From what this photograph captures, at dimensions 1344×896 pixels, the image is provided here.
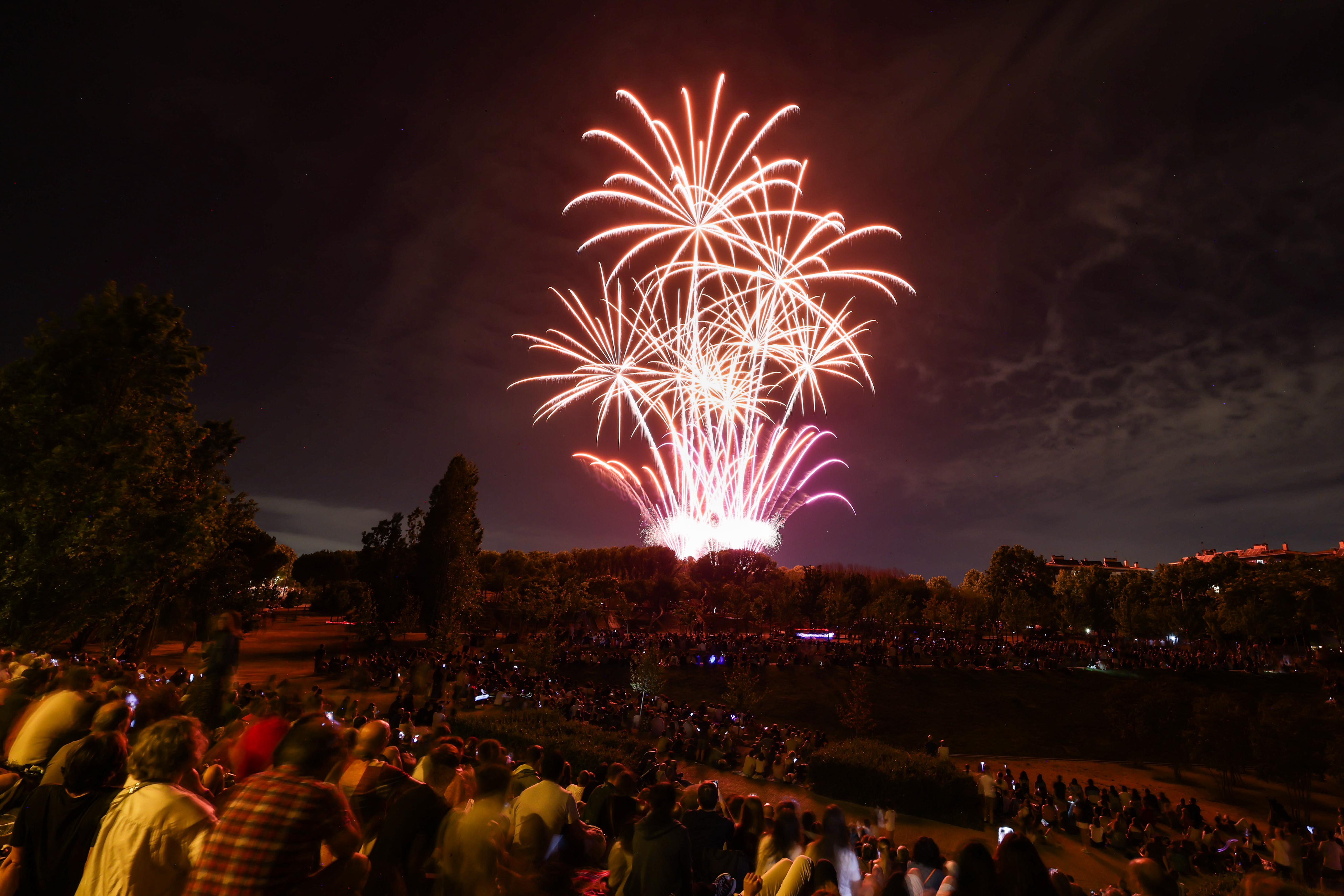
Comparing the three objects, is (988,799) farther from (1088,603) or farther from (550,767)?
(1088,603)

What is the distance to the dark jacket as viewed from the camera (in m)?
4.77

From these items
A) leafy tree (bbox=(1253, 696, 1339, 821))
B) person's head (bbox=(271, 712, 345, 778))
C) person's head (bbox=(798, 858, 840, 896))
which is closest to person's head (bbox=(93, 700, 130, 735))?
person's head (bbox=(271, 712, 345, 778))

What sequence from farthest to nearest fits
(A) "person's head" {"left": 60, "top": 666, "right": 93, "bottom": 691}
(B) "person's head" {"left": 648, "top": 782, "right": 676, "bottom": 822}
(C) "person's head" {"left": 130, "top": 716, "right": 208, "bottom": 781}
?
(A) "person's head" {"left": 60, "top": 666, "right": 93, "bottom": 691}
(B) "person's head" {"left": 648, "top": 782, "right": 676, "bottom": 822}
(C) "person's head" {"left": 130, "top": 716, "right": 208, "bottom": 781}

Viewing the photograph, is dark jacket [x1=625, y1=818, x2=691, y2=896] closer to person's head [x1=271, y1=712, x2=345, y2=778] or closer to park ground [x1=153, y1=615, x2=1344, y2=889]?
person's head [x1=271, y1=712, x2=345, y2=778]

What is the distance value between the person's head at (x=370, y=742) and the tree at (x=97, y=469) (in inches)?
716

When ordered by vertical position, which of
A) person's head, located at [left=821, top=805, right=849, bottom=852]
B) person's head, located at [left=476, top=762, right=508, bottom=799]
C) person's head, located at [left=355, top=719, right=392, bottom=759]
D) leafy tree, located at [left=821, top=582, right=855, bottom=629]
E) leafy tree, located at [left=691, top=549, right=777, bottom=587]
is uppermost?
leafy tree, located at [left=691, top=549, right=777, bottom=587]

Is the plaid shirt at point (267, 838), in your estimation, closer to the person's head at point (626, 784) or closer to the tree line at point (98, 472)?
the person's head at point (626, 784)

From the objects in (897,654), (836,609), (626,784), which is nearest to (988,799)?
(626,784)

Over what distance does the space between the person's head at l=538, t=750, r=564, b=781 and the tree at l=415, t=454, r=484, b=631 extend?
39.2 m

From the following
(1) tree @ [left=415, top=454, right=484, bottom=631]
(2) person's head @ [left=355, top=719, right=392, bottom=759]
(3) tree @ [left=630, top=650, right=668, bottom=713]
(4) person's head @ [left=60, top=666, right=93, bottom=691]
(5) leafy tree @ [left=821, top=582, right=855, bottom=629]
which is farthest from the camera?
(5) leafy tree @ [left=821, top=582, right=855, bottom=629]

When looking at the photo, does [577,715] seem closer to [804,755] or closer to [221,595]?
[804,755]

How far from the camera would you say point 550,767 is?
6078mm

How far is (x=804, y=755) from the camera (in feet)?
68.6

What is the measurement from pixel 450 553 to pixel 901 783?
3550cm
